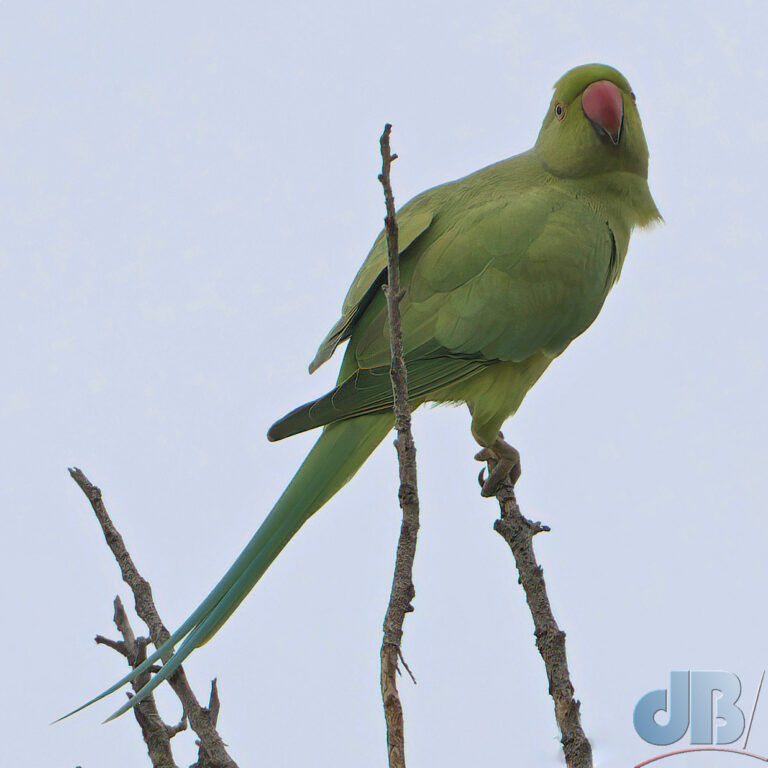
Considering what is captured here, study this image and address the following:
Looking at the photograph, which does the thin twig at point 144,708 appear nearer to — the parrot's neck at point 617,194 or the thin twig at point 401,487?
the thin twig at point 401,487

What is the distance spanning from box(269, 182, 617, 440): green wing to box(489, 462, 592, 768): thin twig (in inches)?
18.0

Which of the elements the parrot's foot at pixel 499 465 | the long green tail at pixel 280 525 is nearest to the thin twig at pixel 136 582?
the long green tail at pixel 280 525

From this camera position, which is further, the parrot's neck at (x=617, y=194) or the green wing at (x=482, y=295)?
the parrot's neck at (x=617, y=194)

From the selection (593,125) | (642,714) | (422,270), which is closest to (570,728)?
(642,714)

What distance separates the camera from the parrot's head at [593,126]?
2.94 metres

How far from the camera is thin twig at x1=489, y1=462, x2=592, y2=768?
185 centimetres

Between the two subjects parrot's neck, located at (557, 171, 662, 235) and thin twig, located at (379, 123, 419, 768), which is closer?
thin twig, located at (379, 123, 419, 768)

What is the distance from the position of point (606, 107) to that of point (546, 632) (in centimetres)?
169

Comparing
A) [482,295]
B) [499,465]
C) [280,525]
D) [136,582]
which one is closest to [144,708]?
[136,582]

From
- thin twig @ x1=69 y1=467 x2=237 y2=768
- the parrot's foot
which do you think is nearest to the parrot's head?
the parrot's foot

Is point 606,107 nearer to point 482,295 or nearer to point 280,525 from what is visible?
point 482,295

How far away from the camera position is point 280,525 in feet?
7.56

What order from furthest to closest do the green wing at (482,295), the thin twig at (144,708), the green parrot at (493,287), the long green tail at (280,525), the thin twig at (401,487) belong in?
the green wing at (482,295) < the green parrot at (493,287) < the long green tail at (280,525) < the thin twig at (144,708) < the thin twig at (401,487)

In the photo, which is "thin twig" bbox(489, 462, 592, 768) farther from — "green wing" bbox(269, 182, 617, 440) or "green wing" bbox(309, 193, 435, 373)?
"green wing" bbox(309, 193, 435, 373)
